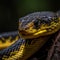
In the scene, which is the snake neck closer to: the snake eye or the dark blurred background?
Answer: the snake eye

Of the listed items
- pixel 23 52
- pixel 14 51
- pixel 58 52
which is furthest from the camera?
pixel 14 51

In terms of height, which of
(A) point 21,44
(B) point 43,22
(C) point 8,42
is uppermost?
(B) point 43,22

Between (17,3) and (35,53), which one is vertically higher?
(17,3)

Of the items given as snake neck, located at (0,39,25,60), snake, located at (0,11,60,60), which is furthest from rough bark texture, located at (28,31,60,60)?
snake neck, located at (0,39,25,60)

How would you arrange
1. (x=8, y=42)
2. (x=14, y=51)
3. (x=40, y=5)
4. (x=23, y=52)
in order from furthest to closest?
(x=40, y=5) < (x=8, y=42) < (x=14, y=51) < (x=23, y=52)

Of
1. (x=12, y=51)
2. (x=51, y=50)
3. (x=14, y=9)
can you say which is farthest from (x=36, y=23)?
(x=14, y=9)

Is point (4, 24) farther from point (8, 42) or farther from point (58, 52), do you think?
Answer: point (58, 52)

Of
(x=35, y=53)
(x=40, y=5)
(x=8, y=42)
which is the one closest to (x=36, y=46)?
(x=35, y=53)
